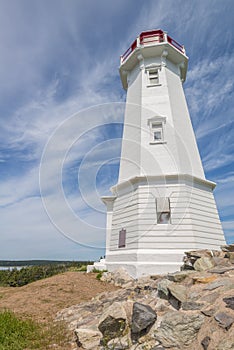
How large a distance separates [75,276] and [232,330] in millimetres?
8888

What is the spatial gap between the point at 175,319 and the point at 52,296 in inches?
228

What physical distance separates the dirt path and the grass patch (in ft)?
2.62

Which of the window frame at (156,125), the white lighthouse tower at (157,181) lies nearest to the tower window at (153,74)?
the white lighthouse tower at (157,181)

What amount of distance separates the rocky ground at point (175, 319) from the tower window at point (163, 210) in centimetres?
438

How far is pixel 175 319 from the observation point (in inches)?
172

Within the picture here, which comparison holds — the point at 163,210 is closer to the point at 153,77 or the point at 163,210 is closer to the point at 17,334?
the point at 17,334

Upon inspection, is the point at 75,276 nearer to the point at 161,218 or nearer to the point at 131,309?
the point at 161,218

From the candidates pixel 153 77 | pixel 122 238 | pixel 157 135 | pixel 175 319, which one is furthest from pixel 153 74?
pixel 175 319

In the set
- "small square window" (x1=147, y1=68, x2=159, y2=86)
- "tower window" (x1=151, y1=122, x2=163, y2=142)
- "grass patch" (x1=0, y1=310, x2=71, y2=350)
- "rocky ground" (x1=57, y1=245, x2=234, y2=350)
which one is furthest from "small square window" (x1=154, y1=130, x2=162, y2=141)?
"grass patch" (x1=0, y1=310, x2=71, y2=350)

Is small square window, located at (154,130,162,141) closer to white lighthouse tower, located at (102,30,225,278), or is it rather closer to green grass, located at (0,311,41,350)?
white lighthouse tower, located at (102,30,225,278)

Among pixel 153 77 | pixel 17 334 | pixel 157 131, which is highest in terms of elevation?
pixel 153 77

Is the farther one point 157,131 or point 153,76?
point 153,76

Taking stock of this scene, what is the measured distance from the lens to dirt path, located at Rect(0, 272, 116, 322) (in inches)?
288

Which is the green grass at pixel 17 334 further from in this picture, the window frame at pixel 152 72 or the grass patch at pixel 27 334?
the window frame at pixel 152 72
